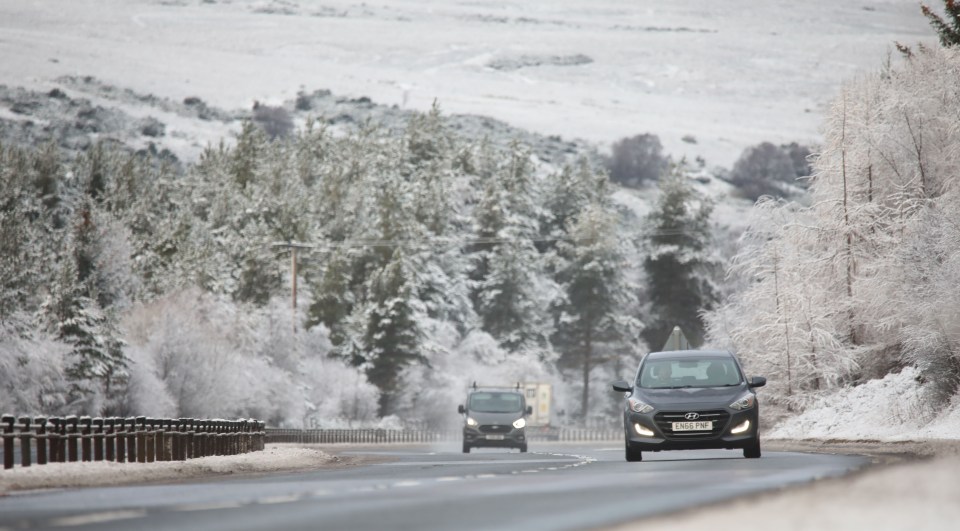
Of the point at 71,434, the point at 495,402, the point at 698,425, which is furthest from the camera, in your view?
the point at 495,402

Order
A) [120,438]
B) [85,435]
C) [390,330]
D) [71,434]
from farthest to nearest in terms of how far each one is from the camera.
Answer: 1. [390,330]
2. [120,438]
3. [85,435]
4. [71,434]

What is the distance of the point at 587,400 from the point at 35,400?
7090 centimetres

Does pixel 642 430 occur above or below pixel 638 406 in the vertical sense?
below

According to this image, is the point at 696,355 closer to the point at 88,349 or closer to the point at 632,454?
the point at 632,454

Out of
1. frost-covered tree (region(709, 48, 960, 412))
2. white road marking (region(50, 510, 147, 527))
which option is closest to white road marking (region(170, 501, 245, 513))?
white road marking (region(50, 510, 147, 527))

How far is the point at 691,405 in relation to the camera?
27.3m

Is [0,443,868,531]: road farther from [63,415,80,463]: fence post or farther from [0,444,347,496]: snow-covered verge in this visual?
[63,415,80,463]: fence post

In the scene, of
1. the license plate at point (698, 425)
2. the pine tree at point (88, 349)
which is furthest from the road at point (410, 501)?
the pine tree at point (88, 349)

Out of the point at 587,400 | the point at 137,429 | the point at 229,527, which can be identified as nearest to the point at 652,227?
the point at 587,400

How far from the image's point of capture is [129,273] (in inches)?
3952

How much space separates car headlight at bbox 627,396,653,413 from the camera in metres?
27.5

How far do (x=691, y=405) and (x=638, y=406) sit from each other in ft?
3.09

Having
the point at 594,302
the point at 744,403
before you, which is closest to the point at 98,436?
the point at 744,403

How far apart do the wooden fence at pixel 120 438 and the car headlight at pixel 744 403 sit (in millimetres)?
10154
